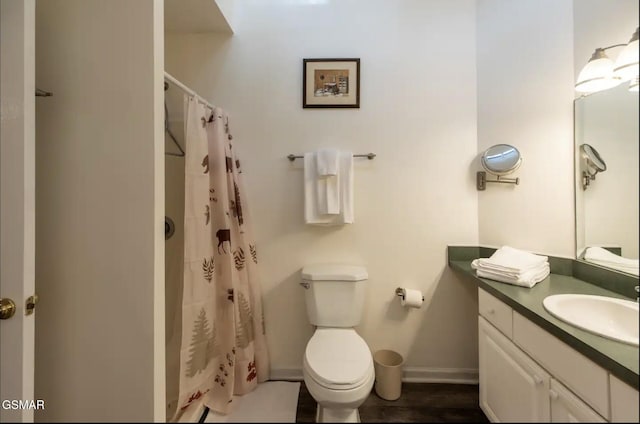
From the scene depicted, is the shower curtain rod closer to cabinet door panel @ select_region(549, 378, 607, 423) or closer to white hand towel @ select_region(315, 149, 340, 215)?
white hand towel @ select_region(315, 149, 340, 215)

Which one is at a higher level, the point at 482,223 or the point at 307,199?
the point at 307,199

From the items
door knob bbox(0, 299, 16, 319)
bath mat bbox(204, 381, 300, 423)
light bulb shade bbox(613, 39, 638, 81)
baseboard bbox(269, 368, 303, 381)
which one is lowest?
baseboard bbox(269, 368, 303, 381)

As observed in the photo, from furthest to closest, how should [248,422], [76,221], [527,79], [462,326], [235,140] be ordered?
[235,140] < [462,326] < [527,79] < [76,221] < [248,422]

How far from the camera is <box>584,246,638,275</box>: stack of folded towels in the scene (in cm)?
53

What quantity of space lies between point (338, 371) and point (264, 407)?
54 centimetres

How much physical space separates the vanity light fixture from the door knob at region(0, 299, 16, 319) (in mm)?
1267

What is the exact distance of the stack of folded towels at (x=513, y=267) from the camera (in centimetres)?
76

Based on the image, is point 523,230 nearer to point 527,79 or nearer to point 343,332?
point 527,79

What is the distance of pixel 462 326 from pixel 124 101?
1.12 m

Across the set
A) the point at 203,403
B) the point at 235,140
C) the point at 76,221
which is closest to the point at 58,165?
the point at 76,221


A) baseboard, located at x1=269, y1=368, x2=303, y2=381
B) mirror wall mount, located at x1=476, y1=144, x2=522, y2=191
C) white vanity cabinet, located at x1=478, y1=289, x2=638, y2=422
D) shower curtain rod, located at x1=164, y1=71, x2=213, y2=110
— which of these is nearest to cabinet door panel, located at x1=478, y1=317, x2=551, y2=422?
white vanity cabinet, located at x1=478, y1=289, x2=638, y2=422

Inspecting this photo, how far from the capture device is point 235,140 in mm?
1246

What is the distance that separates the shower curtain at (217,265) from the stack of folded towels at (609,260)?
96 centimetres

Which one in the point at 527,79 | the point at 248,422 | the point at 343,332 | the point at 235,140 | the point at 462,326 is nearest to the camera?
the point at 248,422
